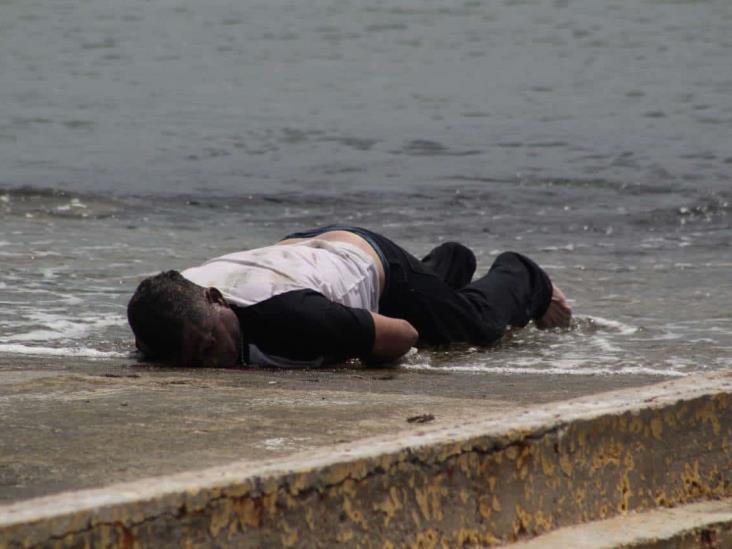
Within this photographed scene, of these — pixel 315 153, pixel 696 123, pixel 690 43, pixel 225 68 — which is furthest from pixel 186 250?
pixel 690 43

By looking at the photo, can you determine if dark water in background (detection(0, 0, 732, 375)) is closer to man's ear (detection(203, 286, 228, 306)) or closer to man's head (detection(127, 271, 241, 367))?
man's head (detection(127, 271, 241, 367))

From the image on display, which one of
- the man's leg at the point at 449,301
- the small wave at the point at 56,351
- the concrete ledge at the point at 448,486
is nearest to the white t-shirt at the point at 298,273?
the man's leg at the point at 449,301

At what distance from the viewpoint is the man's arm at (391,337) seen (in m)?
5.06

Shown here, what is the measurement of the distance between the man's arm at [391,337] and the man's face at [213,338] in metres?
0.50

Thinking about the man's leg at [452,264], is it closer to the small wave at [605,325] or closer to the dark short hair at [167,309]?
the small wave at [605,325]

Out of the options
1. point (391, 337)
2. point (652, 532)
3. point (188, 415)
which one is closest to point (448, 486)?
point (652, 532)

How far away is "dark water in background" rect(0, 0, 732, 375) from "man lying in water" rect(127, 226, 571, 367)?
0.19 meters

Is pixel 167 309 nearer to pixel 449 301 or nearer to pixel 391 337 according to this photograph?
pixel 391 337

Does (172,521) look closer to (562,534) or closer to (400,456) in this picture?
(400,456)

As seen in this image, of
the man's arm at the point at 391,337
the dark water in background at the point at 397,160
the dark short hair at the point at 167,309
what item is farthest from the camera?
the dark water in background at the point at 397,160

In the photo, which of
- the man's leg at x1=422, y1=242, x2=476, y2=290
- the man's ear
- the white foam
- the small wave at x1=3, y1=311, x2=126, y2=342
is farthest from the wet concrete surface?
the man's leg at x1=422, y1=242, x2=476, y2=290

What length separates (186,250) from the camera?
874 cm

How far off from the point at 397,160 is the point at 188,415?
32.9 feet

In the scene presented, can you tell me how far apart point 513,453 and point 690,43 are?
22.5 m
